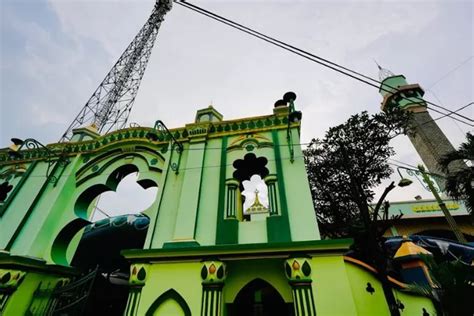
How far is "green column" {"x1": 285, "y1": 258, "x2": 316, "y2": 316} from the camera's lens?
4578mm

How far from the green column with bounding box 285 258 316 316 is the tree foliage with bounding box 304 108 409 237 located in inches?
272

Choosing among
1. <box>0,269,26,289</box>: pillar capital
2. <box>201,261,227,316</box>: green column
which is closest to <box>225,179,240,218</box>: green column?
<box>201,261,227,316</box>: green column

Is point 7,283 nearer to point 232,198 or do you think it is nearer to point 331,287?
point 232,198

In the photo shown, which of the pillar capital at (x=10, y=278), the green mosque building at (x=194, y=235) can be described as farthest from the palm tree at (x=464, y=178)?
the pillar capital at (x=10, y=278)

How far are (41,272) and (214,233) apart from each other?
560 cm

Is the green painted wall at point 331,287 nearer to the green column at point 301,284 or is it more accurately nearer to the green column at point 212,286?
the green column at point 301,284

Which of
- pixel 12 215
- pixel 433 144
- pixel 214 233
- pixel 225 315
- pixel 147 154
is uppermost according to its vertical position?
pixel 433 144

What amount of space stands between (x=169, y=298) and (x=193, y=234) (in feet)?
4.88

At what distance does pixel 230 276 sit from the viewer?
5668 mm

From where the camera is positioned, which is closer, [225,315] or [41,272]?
[225,315]

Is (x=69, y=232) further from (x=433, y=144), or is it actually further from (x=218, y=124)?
(x=433, y=144)

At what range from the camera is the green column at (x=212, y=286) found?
4.87 m

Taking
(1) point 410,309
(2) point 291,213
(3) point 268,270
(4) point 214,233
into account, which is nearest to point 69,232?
(4) point 214,233

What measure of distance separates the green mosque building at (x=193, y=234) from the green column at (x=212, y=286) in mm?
21
